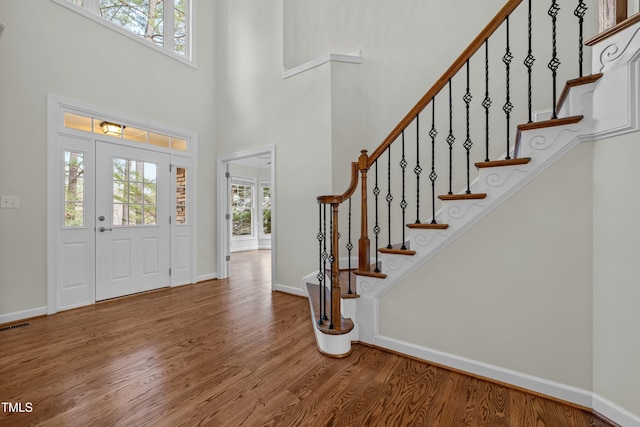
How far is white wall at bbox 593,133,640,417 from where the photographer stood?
1.33 m

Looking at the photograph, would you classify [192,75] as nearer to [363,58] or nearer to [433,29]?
[363,58]

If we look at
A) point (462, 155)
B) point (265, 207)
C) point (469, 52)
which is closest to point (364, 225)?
point (469, 52)

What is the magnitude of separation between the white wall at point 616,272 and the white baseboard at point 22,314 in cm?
465

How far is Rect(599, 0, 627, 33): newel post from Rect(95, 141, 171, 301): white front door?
4.54 m

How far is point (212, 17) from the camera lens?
15.3 ft

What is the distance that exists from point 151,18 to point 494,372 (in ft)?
18.6

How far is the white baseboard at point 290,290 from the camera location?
3.60 meters

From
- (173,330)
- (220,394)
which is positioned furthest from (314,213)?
(220,394)

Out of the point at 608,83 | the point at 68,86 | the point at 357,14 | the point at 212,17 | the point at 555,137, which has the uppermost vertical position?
the point at 212,17

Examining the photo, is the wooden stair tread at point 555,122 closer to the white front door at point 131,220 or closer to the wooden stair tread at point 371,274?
the wooden stair tread at point 371,274

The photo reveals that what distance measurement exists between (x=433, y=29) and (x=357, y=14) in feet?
3.38

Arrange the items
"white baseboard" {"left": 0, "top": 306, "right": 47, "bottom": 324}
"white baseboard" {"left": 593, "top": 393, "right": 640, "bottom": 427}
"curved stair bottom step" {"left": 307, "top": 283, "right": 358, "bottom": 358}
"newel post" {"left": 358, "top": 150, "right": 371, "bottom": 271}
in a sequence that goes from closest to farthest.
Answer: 1. "white baseboard" {"left": 593, "top": 393, "right": 640, "bottom": 427}
2. "curved stair bottom step" {"left": 307, "top": 283, "right": 358, "bottom": 358}
3. "newel post" {"left": 358, "top": 150, "right": 371, "bottom": 271}
4. "white baseboard" {"left": 0, "top": 306, "right": 47, "bottom": 324}

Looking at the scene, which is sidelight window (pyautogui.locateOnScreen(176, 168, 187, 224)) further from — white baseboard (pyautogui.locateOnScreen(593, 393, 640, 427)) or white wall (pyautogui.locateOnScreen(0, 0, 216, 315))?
white baseboard (pyautogui.locateOnScreen(593, 393, 640, 427))

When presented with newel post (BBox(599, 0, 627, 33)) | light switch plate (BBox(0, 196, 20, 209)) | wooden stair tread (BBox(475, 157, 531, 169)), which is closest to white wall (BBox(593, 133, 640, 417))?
wooden stair tread (BBox(475, 157, 531, 169))
